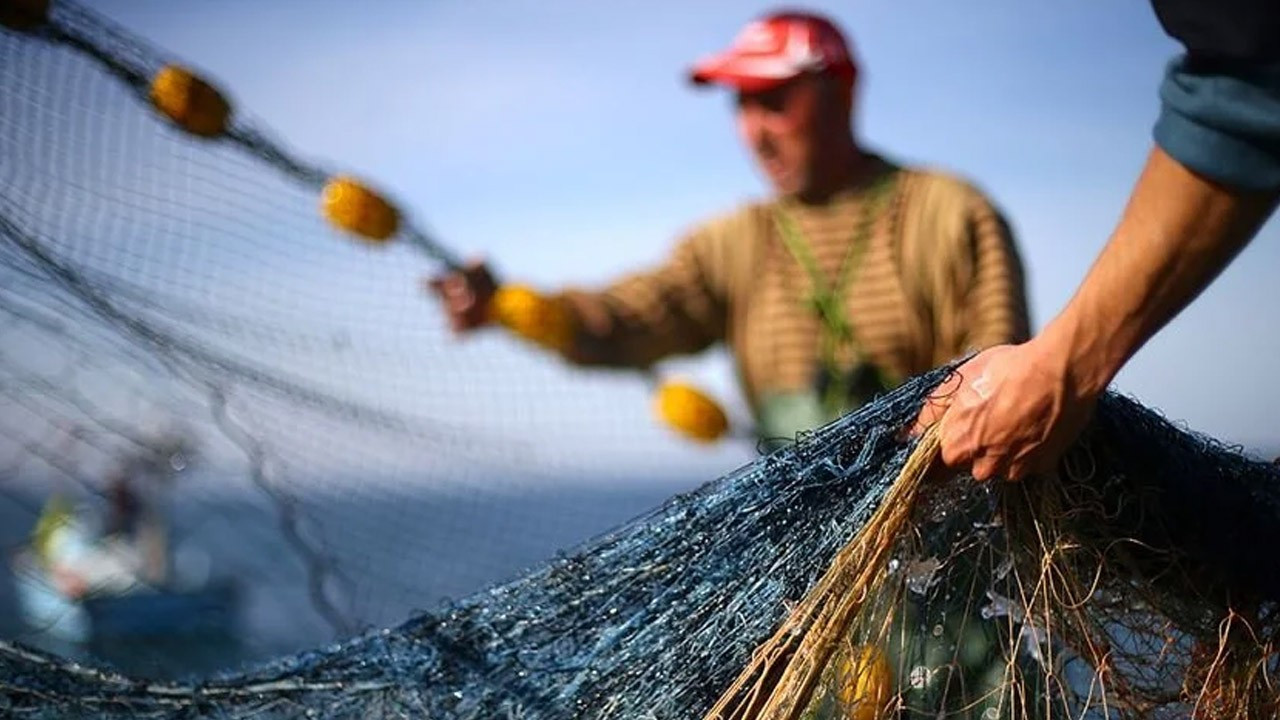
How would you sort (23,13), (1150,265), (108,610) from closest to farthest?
1. (1150,265)
2. (23,13)
3. (108,610)

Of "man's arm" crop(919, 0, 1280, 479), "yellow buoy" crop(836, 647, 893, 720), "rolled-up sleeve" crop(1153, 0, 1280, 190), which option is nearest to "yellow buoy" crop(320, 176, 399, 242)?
"yellow buoy" crop(836, 647, 893, 720)

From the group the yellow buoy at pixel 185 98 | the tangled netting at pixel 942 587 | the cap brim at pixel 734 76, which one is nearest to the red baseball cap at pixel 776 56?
the cap brim at pixel 734 76

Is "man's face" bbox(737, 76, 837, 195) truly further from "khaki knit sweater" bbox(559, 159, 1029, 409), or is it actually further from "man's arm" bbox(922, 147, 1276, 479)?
"man's arm" bbox(922, 147, 1276, 479)

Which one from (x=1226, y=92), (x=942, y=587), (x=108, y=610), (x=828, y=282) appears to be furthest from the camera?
(x=108, y=610)

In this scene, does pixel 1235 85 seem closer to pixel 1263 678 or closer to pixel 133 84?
pixel 1263 678

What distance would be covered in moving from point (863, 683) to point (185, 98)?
182 cm

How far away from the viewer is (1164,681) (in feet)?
7.77

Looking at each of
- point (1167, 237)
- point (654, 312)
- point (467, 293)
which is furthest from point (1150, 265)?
point (467, 293)

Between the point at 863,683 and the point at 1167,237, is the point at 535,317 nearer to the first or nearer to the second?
the point at 863,683

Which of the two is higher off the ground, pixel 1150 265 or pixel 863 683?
pixel 1150 265

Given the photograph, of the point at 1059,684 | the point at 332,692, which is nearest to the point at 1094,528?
the point at 1059,684

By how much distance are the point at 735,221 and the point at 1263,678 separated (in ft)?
5.84

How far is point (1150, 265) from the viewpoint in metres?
1.83

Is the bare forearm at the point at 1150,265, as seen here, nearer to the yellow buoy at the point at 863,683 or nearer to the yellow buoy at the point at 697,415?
the yellow buoy at the point at 863,683
